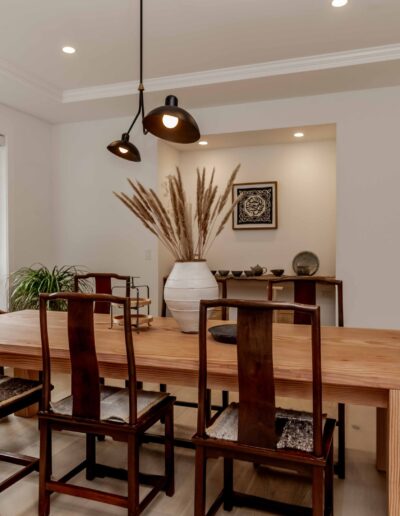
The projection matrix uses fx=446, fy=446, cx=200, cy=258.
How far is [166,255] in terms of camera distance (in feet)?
16.4

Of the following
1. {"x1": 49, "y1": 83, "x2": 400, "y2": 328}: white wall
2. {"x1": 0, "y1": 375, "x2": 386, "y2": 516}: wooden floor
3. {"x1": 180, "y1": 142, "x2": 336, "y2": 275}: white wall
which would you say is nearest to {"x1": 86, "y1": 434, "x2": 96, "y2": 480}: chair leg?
{"x1": 0, "y1": 375, "x2": 386, "y2": 516}: wooden floor

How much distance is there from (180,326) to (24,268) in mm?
3045

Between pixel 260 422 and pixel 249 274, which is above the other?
pixel 249 274

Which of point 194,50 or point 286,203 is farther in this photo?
point 286,203

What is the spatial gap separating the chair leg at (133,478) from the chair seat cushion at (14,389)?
25.3 inches

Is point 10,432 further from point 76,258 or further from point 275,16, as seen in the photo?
point 275,16

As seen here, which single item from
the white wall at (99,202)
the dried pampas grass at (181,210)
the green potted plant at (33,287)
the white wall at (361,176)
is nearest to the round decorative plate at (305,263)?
the white wall at (361,176)

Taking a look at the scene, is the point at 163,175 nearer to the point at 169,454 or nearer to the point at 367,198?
the point at 367,198

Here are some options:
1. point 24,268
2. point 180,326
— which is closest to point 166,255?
point 24,268

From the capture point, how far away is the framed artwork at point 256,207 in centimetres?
511

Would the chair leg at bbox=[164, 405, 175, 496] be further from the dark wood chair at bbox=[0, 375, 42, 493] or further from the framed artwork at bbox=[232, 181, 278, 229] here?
the framed artwork at bbox=[232, 181, 278, 229]

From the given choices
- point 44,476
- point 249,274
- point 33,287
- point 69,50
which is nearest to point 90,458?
point 44,476

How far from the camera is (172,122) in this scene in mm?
2133

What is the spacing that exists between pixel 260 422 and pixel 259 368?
203 mm
